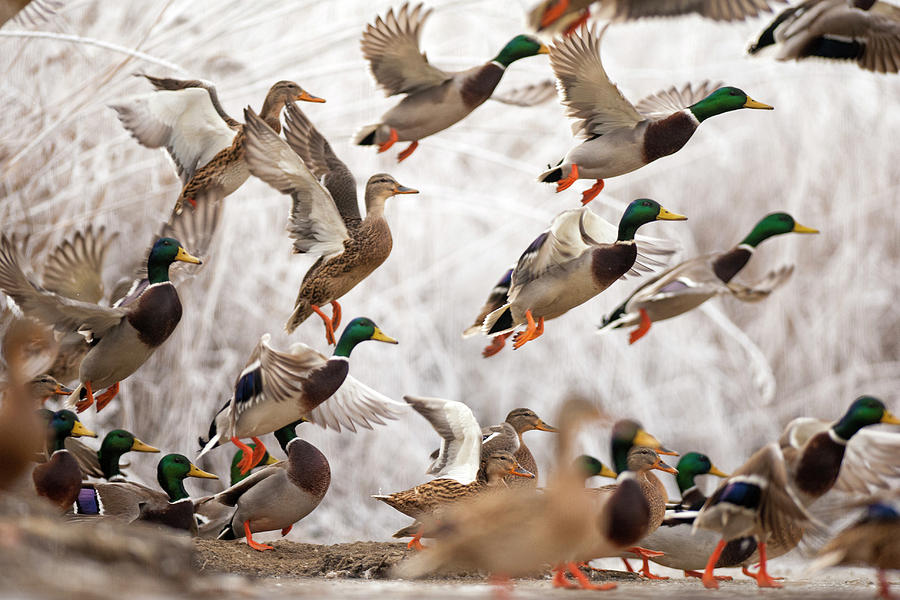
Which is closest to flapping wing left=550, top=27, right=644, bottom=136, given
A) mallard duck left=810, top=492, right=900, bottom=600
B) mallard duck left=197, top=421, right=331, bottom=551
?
mallard duck left=197, top=421, right=331, bottom=551

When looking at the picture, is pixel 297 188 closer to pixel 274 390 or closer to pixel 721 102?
pixel 274 390

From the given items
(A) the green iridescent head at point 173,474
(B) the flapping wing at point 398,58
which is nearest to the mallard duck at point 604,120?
(B) the flapping wing at point 398,58

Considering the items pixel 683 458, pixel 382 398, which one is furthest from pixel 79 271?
pixel 683 458

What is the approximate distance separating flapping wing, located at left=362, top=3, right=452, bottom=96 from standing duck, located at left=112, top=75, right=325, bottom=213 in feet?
1.15

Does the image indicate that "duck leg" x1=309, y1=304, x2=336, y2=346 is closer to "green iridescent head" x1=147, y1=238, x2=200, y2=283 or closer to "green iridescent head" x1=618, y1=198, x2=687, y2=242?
"green iridescent head" x1=147, y1=238, x2=200, y2=283

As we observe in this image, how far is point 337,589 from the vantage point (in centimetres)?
354

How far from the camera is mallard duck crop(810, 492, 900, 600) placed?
10.8 ft

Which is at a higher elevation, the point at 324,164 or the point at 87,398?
the point at 324,164

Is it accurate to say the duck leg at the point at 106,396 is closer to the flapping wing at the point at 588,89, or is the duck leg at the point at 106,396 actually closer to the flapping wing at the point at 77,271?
the flapping wing at the point at 77,271

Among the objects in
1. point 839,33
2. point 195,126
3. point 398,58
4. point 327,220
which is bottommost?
point 327,220

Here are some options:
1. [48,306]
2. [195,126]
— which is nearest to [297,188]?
[195,126]

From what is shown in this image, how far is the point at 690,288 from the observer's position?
Answer: 4312mm

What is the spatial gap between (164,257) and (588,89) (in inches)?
75.4

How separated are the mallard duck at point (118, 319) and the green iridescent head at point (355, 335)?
707 mm
